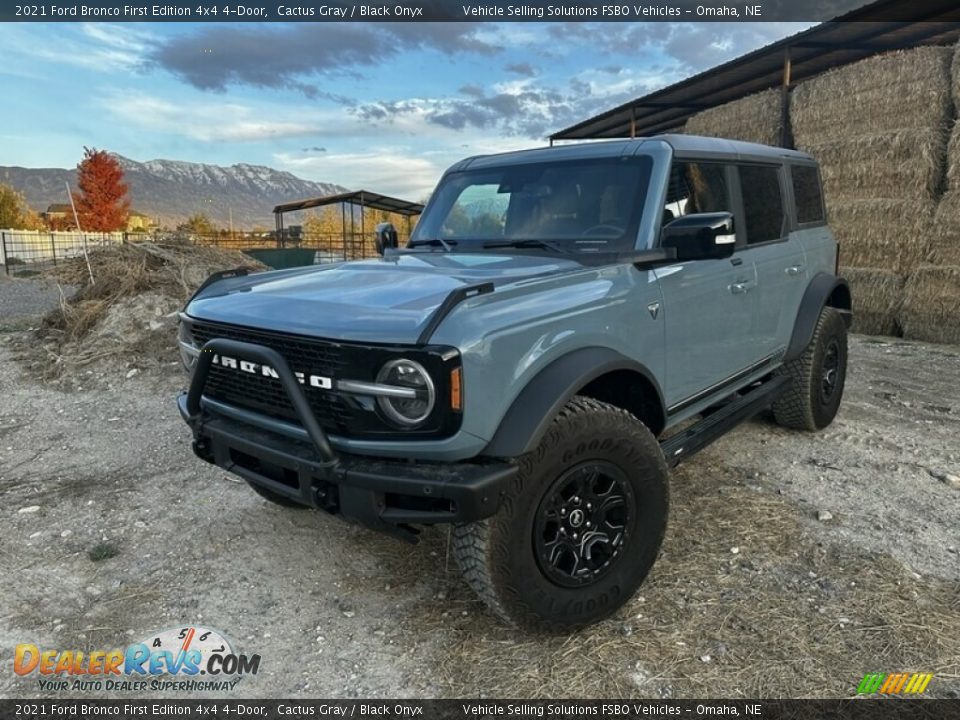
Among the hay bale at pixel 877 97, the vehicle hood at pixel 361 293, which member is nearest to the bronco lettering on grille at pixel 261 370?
the vehicle hood at pixel 361 293

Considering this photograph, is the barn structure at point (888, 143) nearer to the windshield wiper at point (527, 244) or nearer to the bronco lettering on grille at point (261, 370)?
the windshield wiper at point (527, 244)

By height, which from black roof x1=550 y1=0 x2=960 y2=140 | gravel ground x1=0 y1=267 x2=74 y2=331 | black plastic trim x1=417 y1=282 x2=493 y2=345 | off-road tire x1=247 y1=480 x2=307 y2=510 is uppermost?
black roof x1=550 y1=0 x2=960 y2=140

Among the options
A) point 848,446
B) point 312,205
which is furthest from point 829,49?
point 312,205

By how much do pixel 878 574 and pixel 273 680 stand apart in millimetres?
2680

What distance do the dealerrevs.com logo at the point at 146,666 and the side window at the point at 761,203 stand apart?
3.46m

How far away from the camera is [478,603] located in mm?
2912

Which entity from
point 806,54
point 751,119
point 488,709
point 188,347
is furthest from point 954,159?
point 188,347

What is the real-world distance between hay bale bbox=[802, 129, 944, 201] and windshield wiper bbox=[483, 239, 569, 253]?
7.56 m

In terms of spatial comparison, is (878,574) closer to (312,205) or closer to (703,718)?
(703,718)

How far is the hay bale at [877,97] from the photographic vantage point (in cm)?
816

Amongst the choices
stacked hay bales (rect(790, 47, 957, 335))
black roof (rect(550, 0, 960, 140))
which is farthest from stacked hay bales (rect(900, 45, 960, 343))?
black roof (rect(550, 0, 960, 140))

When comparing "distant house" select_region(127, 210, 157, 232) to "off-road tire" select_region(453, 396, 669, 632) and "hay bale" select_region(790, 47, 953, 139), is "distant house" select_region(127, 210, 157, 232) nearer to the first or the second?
"hay bale" select_region(790, 47, 953, 139)

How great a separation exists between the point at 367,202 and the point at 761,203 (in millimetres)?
21341

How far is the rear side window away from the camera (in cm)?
462
